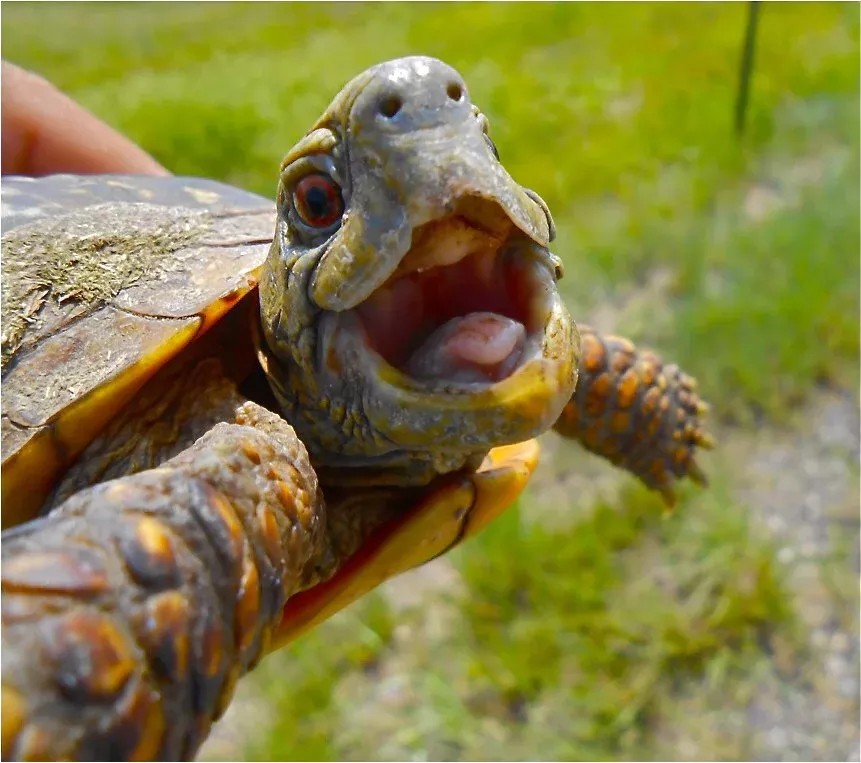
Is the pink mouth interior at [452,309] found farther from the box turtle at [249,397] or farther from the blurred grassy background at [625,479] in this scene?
the blurred grassy background at [625,479]

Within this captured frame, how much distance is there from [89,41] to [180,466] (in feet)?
18.1

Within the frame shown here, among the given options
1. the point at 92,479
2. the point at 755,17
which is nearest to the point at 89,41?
the point at 755,17

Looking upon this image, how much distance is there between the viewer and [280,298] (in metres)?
0.65

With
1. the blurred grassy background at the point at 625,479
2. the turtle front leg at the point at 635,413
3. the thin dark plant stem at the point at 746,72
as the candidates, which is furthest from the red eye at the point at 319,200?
the thin dark plant stem at the point at 746,72

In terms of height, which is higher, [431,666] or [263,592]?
[263,592]

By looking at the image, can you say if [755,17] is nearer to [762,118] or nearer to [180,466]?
[762,118]

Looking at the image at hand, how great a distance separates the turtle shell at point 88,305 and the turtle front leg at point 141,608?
0.15m

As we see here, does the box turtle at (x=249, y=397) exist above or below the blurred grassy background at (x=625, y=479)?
above

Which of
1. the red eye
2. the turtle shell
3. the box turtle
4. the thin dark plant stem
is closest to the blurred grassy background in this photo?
the thin dark plant stem

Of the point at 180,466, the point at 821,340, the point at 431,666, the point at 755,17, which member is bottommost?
the point at 431,666

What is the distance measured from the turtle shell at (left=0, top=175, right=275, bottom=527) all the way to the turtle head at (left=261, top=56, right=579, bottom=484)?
10 centimetres

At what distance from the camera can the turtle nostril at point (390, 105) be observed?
0.53 m

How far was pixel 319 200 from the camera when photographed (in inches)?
23.3

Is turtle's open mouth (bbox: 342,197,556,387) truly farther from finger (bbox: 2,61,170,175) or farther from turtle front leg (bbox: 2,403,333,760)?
finger (bbox: 2,61,170,175)
